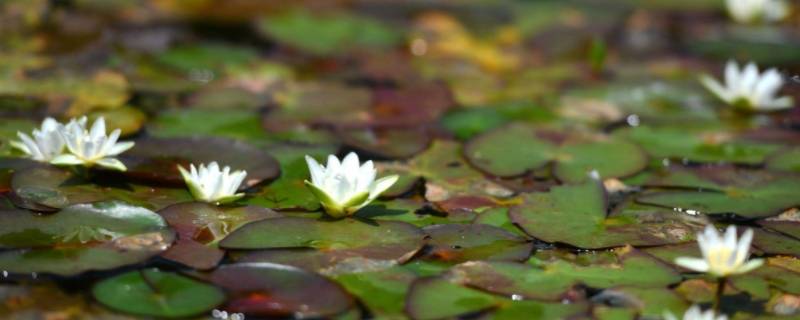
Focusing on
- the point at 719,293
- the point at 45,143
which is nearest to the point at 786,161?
the point at 719,293

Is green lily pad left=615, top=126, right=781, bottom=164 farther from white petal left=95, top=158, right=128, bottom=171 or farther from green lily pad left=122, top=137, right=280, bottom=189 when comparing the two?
white petal left=95, top=158, right=128, bottom=171

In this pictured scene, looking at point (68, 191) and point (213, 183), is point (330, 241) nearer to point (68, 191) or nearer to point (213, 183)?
point (213, 183)

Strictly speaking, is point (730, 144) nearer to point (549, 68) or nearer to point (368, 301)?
point (549, 68)

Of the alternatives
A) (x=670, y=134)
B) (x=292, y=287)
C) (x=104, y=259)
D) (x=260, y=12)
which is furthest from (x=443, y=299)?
(x=260, y=12)

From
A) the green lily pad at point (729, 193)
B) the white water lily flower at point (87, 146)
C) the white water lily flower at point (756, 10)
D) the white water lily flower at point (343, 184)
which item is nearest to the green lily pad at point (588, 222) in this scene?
the green lily pad at point (729, 193)

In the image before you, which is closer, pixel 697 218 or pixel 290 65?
pixel 697 218

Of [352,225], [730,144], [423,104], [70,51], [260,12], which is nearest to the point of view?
[352,225]
